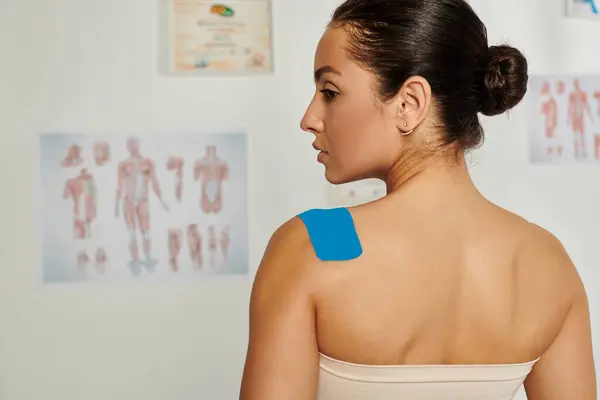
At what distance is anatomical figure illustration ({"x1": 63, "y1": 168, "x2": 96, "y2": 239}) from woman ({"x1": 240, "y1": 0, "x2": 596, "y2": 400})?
1.00m

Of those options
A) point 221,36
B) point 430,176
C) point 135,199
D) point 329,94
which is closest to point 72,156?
point 135,199

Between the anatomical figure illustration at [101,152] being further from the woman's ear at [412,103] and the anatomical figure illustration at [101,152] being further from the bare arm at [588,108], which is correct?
the bare arm at [588,108]

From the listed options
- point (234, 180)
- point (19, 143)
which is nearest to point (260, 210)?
point (234, 180)

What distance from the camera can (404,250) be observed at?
0.87m

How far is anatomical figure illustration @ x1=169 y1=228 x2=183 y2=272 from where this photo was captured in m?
1.84

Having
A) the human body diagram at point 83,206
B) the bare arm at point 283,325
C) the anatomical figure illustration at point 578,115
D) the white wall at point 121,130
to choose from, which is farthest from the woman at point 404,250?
the anatomical figure illustration at point 578,115

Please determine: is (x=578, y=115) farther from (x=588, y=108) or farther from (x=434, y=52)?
(x=434, y=52)

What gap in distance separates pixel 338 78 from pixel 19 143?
1.13 metres

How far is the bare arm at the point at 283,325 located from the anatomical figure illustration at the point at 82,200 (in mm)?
1054

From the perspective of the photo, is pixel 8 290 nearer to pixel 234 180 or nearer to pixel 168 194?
pixel 168 194

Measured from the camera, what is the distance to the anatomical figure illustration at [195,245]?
6.07 ft

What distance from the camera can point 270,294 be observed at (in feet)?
2.80

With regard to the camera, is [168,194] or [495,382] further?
[168,194]

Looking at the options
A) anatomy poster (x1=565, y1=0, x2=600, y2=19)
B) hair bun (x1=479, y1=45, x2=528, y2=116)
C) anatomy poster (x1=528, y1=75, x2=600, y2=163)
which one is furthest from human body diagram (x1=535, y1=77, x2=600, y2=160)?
hair bun (x1=479, y1=45, x2=528, y2=116)
